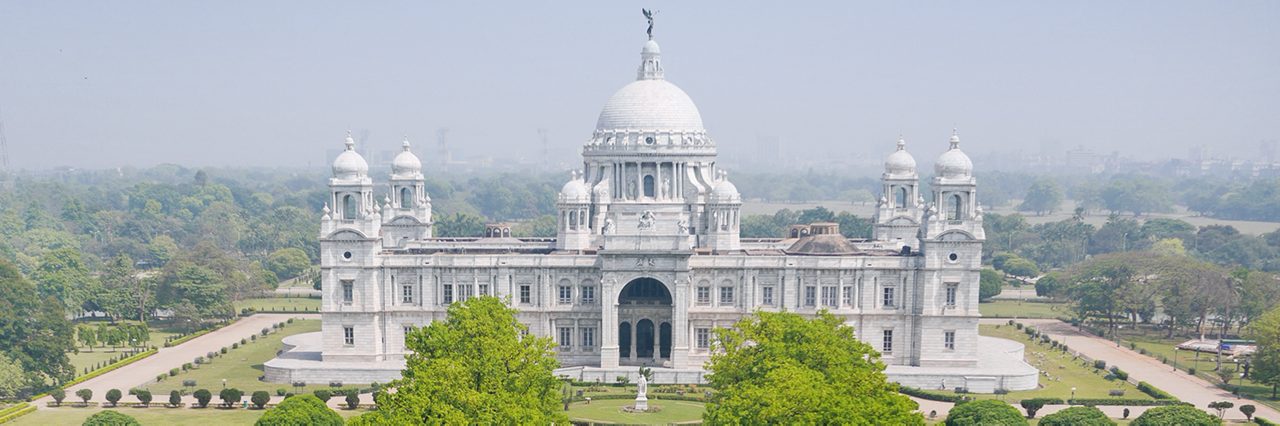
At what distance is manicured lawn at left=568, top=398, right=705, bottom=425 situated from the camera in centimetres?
6994

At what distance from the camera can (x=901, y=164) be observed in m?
98.8

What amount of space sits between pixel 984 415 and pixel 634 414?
802 inches

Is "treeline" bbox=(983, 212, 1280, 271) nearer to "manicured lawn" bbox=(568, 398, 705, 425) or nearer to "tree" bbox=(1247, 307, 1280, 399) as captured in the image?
"tree" bbox=(1247, 307, 1280, 399)

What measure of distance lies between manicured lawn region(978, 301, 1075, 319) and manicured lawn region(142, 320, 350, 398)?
61089 mm

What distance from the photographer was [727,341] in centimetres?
6066

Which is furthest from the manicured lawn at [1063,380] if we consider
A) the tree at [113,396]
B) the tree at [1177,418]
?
the tree at [113,396]

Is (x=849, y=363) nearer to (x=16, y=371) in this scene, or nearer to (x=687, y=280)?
(x=687, y=280)

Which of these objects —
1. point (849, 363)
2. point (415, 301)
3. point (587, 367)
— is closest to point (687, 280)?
point (587, 367)

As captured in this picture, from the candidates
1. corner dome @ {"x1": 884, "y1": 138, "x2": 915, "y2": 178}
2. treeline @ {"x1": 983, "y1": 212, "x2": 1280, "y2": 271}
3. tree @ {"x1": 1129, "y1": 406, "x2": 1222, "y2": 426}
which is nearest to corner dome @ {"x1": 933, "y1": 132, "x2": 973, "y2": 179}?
corner dome @ {"x1": 884, "y1": 138, "x2": 915, "y2": 178}

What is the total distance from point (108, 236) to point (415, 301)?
112014 mm

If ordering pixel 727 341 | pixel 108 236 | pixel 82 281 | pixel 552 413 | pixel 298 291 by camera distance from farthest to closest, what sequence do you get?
pixel 108 236
pixel 298 291
pixel 82 281
pixel 727 341
pixel 552 413

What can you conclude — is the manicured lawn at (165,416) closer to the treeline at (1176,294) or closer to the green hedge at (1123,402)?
the green hedge at (1123,402)

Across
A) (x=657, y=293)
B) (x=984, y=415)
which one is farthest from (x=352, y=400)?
(x=984, y=415)

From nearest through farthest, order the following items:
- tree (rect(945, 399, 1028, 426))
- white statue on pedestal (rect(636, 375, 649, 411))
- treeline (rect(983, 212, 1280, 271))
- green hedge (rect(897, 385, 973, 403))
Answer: tree (rect(945, 399, 1028, 426)) → white statue on pedestal (rect(636, 375, 649, 411)) → green hedge (rect(897, 385, 973, 403)) → treeline (rect(983, 212, 1280, 271))
